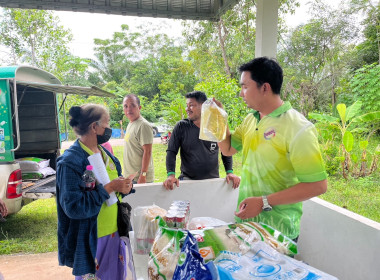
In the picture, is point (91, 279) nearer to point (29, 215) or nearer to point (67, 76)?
point (29, 215)

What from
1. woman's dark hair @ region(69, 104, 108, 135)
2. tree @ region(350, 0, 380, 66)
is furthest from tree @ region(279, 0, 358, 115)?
woman's dark hair @ region(69, 104, 108, 135)

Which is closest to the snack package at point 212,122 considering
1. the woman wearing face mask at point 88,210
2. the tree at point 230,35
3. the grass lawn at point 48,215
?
the woman wearing face mask at point 88,210

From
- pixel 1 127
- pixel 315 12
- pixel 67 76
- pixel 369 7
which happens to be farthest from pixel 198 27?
pixel 1 127

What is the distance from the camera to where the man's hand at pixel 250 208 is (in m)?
1.20

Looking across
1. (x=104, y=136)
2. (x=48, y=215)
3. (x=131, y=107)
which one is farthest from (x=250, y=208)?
(x=48, y=215)

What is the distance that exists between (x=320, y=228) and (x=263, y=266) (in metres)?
1.22

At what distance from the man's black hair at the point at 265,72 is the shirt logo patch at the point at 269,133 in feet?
0.64

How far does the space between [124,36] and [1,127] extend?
16.6m

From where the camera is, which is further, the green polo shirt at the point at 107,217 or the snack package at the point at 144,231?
the green polo shirt at the point at 107,217

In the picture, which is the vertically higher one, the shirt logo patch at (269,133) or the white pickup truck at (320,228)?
the shirt logo patch at (269,133)

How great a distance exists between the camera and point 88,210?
4.63ft

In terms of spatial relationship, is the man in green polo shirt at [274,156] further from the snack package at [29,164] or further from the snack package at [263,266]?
the snack package at [29,164]

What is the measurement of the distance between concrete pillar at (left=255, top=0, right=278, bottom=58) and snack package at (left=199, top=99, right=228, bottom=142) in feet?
4.24

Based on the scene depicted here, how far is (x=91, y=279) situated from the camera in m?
1.60
